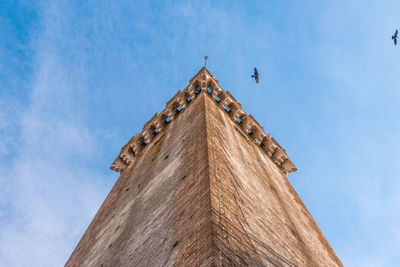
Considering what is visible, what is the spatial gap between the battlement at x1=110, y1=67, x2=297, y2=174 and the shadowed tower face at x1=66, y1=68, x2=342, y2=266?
2.65 metres

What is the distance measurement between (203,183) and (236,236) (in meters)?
1.64

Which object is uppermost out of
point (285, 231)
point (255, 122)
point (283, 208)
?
point (255, 122)

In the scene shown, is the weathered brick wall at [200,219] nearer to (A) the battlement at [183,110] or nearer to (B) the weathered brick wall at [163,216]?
(B) the weathered brick wall at [163,216]

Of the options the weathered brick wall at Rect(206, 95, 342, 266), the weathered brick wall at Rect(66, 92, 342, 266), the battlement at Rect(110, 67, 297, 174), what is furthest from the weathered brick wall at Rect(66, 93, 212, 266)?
the battlement at Rect(110, 67, 297, 174)

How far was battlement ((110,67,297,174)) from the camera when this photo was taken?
61.4 feet

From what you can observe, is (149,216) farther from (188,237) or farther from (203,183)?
(188,237)


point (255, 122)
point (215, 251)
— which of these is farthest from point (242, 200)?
point (255, 122)

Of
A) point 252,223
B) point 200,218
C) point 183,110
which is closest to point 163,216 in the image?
point 252,223

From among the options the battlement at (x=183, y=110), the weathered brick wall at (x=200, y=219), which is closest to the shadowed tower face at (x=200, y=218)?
the weathered brick wall at (x=200, y=219)

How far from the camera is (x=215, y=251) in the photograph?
544cm

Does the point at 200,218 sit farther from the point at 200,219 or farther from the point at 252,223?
the point at 252,223

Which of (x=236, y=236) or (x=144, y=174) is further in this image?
(x=144, y=174)

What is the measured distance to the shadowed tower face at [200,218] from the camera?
20.6ft

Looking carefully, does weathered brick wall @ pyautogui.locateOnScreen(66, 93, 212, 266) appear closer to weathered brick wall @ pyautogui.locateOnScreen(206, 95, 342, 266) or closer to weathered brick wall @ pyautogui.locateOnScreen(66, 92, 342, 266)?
weathered brick wall @ pyautogui.locateOnScreen(66, 92, 342, 266)
